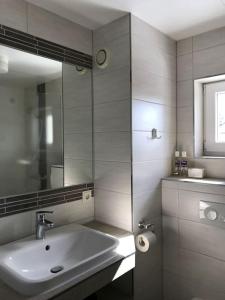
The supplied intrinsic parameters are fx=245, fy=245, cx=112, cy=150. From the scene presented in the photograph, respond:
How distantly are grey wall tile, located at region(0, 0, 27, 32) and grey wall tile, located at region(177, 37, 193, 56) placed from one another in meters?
1.26

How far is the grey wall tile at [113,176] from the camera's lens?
170 centimetres

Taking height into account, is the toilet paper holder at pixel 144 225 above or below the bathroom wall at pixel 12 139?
below

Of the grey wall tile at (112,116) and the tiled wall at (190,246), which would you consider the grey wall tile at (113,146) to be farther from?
the tiled wall at (190,246)

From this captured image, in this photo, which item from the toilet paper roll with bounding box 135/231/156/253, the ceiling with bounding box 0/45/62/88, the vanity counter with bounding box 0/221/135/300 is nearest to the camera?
the vanity counter with bounding box 0/221/135/300

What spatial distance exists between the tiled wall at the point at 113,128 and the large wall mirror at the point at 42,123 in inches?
4.2

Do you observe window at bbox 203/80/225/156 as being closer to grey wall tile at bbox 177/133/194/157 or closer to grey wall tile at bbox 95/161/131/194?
grey wall tile at bbox 177/133/194/157

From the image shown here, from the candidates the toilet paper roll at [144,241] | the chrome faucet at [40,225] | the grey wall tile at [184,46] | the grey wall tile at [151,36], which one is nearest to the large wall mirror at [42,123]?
the chrome faucet at [40,225]

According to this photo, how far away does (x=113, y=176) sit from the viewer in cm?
179

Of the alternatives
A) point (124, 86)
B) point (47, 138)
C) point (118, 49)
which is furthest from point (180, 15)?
point (47, 138)

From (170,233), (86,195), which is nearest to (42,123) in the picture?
(86,195)

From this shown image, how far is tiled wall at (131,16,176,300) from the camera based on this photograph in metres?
1.70

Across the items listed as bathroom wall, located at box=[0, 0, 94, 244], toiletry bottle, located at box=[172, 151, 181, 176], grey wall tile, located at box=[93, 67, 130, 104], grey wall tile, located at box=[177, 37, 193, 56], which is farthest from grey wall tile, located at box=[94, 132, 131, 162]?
grey wall tile, located at box=[177, 37, 193, 56]

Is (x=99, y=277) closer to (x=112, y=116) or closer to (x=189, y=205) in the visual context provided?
(x=189, y=205)

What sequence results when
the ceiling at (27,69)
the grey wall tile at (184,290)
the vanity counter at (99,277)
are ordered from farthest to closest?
the grey wall tile at (184,290)
the ceiling at (27,69)
the vanity counter at (99,277)
